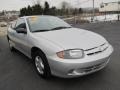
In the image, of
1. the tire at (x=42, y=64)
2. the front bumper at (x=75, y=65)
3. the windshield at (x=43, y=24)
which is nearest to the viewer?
the front bumper at (x=75, y=65)

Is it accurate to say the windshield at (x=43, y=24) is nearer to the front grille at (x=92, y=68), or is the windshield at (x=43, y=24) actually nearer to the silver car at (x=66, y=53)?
the silver car at (x=66, y=53)

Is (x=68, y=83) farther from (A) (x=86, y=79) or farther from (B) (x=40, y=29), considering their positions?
(B) (x=40, y=29)

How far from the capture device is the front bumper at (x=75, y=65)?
3010 mm

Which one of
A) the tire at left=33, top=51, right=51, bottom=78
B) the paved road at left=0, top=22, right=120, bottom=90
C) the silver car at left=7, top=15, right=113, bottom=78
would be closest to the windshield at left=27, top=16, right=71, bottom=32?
the silver car at left=7, top=15, right=113, bottom=78

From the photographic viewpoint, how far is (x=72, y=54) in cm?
310

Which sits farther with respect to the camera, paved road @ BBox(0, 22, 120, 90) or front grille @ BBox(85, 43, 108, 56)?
paved road @ BBox(0, 22, 120, 90)

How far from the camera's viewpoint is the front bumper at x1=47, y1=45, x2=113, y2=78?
118 inches

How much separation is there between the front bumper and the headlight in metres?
0.07

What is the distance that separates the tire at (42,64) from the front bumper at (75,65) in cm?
18

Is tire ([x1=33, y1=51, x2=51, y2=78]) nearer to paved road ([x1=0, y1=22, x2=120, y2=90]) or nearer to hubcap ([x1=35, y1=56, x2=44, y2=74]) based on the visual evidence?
hubcap ([x1=35, y1=56, x2=44, y2=74])

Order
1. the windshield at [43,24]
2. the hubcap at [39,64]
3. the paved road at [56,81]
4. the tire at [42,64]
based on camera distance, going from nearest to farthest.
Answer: the paved road at [56,81] < the tire at [42,64] < the hubcap at [39,64] < the windshield at [43,24]

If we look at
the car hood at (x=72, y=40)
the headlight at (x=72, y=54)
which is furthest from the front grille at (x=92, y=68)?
the car hood at (x=72, y=40)

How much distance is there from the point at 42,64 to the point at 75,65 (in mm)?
975

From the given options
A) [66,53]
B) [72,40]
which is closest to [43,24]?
[72,40]
